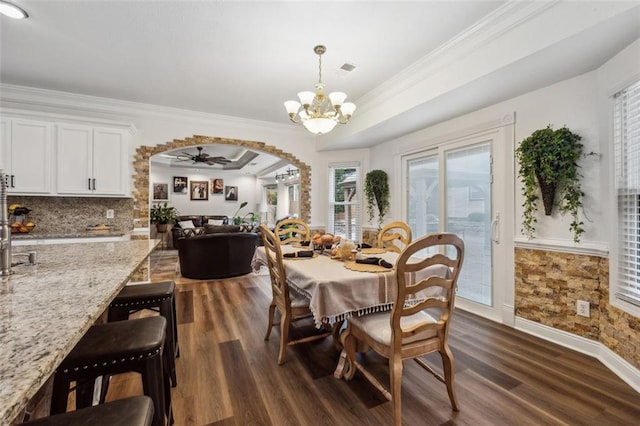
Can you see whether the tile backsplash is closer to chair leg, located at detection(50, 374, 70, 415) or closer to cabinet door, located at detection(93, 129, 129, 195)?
cabinet door, located at detection(93, 129, 129, 195)

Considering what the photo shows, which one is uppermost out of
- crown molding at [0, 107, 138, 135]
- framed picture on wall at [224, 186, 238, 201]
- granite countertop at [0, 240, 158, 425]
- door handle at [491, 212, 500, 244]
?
crown molding at [0, 107, 138, 135]

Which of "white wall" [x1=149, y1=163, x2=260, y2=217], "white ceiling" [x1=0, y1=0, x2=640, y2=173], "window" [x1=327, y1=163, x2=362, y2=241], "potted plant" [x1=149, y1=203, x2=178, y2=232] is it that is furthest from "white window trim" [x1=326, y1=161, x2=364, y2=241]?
"white wall" [x1=149, y1=163, x2=260, y2=217]

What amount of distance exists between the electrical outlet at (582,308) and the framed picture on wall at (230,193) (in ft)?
32.7

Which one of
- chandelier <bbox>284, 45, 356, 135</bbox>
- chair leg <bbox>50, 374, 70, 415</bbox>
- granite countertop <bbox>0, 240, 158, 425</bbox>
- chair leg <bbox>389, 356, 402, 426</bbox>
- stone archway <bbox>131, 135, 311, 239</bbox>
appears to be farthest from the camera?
stone archway <bbox>131, 135, 311, 239</bbox>

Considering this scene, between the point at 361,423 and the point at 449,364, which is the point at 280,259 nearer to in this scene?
the point at 361,423

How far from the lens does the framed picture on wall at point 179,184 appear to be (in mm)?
9852

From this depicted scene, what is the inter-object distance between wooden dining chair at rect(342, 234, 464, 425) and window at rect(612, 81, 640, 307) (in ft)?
4.97

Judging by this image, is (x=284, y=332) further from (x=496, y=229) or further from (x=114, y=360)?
(x=496, y=229)

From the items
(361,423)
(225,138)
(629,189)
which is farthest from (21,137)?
(629,189)

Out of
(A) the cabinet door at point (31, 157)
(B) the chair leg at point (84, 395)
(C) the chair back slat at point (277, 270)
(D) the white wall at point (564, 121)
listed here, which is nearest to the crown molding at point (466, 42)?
(D) the white wall at point (564, 121)

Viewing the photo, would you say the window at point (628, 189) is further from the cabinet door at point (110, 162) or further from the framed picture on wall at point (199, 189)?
the framed picture on wall at point (199, 189)

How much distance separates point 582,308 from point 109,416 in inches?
130

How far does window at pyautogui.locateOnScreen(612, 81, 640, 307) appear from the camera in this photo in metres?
2.11

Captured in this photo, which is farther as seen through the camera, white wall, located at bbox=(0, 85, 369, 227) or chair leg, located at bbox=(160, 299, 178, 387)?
white wall, located at bbox=(0, 85, 369, 227)
